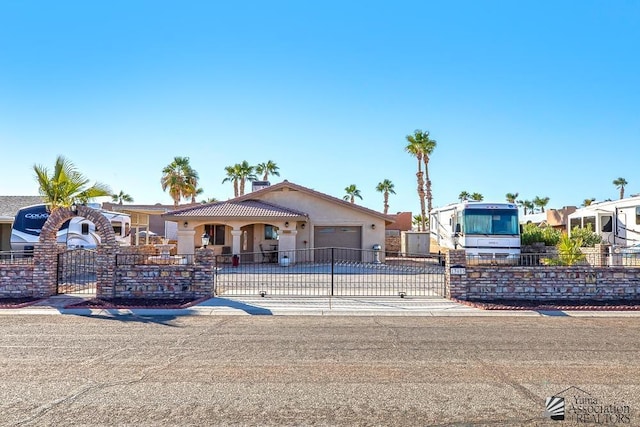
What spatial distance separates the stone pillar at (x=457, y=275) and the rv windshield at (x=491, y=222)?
745 centimetres

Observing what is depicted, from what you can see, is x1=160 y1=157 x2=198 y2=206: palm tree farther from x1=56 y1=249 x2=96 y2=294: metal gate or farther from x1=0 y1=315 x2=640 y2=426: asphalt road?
x1=0 y1=315 x2=640 y2=426: asphalt road

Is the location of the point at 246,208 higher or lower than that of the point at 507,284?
higher

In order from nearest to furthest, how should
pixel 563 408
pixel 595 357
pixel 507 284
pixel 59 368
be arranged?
pixel 563 408
pixel 59 368
pixel 595 357
pixel 507 284

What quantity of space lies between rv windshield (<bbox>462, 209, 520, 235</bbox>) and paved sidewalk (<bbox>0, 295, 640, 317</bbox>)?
326 inches

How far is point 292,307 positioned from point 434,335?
449 cm

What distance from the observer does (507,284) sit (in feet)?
44.7

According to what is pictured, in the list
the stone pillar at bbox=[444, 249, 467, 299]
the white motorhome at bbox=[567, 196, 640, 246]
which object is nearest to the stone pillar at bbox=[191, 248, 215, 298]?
the stone pillar at bbox=[444, 249, 467, 299]

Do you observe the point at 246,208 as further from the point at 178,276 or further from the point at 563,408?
the point at 563,408

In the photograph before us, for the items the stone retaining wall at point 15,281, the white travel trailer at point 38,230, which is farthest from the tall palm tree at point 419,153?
the stone retaining wall at point 15,281

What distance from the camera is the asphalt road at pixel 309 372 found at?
500 centimetres

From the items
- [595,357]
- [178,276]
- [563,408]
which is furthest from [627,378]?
[178,276]

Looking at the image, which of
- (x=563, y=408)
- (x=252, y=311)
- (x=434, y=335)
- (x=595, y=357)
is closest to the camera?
(x=563, y=408)

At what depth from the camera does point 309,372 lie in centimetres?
648

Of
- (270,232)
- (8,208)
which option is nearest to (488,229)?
(270,232)
